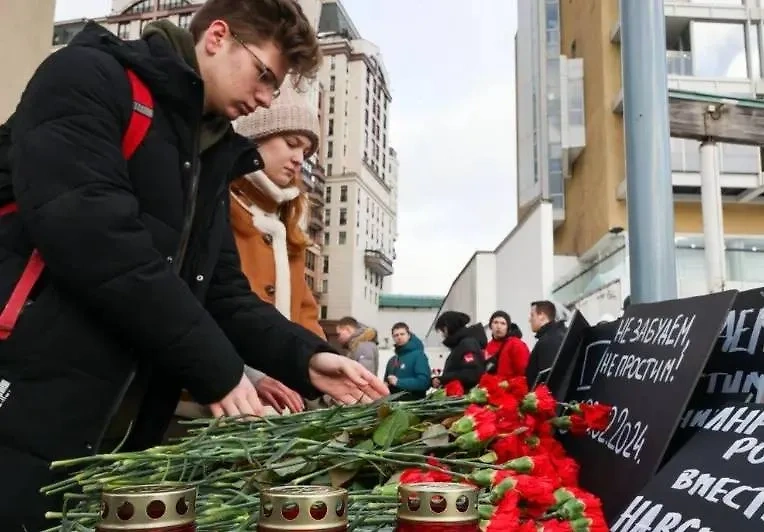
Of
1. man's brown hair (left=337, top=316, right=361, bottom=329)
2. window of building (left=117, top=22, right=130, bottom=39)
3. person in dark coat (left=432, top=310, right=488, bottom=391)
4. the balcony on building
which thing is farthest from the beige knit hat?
the balcony on building

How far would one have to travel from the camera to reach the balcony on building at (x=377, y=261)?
53.8 metres

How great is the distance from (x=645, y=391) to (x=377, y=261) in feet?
176

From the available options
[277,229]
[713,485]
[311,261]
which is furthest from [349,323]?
[311,261]

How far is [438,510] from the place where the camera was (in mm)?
528

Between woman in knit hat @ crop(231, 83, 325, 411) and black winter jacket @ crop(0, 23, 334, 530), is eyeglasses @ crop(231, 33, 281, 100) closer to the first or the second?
black winter jacket @ crop(0, 23, 334, 530)

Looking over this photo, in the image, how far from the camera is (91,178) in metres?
1.09

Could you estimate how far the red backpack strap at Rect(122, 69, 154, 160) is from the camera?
1246mm

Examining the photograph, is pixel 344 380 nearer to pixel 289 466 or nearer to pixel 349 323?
pixel 289 466

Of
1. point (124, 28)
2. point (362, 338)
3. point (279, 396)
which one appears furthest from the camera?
point (124, 28)

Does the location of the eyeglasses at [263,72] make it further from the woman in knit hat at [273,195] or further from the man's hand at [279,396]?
the woman in knit hat at [273,195]


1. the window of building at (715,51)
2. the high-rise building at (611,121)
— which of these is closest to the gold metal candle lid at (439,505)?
the high-rise building at (611,121)

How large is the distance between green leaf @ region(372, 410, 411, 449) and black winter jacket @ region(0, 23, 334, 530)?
0.31 metres

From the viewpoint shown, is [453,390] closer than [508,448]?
No

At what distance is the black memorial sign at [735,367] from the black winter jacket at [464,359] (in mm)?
4636
